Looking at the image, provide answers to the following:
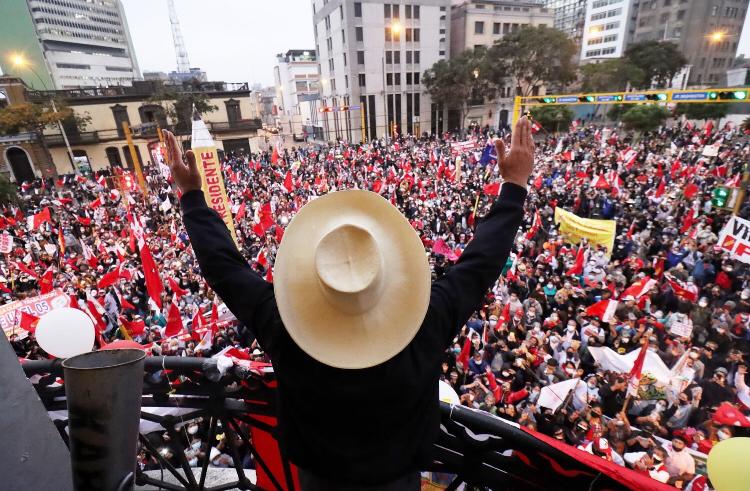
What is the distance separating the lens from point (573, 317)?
9.80 meters

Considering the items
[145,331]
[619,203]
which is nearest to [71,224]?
[145,331]

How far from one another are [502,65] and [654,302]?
41.7 metres

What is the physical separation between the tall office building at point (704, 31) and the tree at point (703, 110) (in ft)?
97.4

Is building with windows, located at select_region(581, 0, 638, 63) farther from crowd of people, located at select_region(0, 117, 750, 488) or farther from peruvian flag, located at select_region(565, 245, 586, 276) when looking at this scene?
peruvian flag, located at select_region(565, 245, 586, 276)

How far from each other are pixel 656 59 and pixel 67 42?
99527mm

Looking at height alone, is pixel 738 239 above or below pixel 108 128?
below

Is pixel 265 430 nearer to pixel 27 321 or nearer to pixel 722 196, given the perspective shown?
pixel 27 321

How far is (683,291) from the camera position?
9.33 m

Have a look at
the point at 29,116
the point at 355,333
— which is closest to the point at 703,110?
the point at 355,333

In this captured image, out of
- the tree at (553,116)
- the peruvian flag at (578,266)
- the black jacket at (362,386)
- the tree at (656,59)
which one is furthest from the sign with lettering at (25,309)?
the tree at (656,59)

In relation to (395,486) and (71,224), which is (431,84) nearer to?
→ (71,224)

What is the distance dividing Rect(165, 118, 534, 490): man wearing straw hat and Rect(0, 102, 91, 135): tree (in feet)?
146

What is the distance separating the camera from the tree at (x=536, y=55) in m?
42.8

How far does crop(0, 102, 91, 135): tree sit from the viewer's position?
A: 34656 mm
